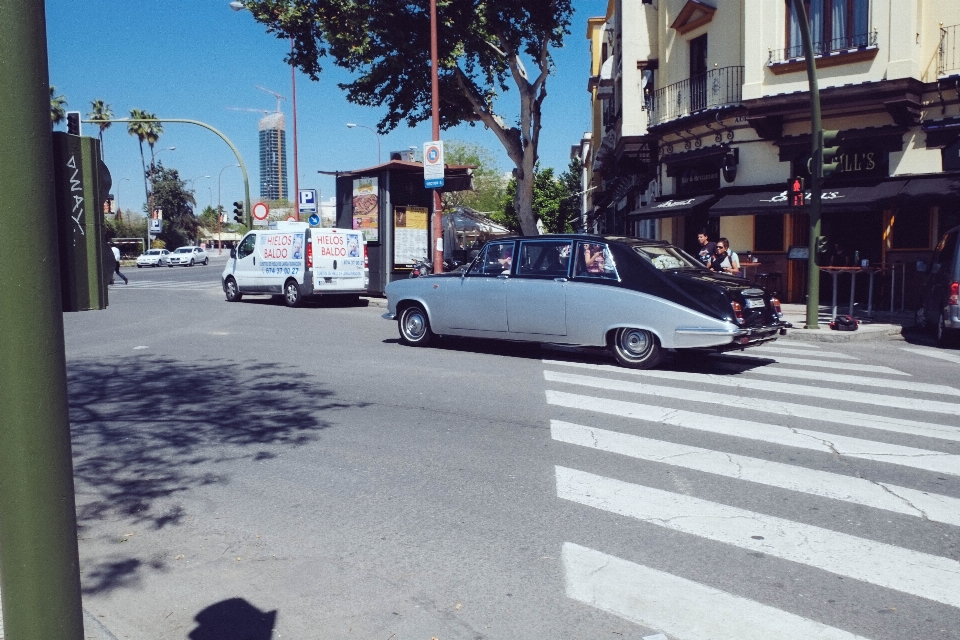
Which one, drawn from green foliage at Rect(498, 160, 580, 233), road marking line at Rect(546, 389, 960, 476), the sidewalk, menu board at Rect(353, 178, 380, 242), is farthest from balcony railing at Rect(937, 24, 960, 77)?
green foliage at Rect(498, 160, 580, 233)

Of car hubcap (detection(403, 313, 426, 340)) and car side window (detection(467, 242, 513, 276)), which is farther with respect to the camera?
car hubcap (detection(403, 313, 426, 340))

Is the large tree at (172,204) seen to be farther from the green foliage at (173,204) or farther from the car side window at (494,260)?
the car side window at (494,260)

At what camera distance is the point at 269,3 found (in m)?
23.8

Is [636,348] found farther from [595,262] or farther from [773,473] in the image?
[773,473]

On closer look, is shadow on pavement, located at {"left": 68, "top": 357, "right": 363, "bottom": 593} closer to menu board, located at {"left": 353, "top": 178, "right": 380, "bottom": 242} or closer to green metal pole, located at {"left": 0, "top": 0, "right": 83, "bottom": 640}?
green metal pole, located at {"left": 0, "top": 0, "right": 83, "bottom": 640}

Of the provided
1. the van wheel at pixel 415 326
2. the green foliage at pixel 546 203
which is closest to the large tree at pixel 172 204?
the green foliage at pixel 546 203

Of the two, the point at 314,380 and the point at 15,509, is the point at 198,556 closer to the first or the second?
the point at 15,509

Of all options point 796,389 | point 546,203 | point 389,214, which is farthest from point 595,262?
point 546,203

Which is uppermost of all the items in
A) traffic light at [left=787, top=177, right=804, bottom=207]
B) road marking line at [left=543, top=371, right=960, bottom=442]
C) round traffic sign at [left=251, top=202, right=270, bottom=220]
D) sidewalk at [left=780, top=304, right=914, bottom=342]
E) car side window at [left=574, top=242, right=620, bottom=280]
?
round traffic sign at [left=251, top=202, right=270, bottom=220]

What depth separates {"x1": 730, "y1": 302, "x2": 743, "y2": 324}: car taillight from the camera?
31.9ft

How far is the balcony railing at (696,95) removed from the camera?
68.7ft

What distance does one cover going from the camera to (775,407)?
8.00 m

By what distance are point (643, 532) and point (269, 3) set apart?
22659 mm

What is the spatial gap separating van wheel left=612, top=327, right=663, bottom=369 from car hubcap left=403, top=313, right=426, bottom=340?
3185mm
